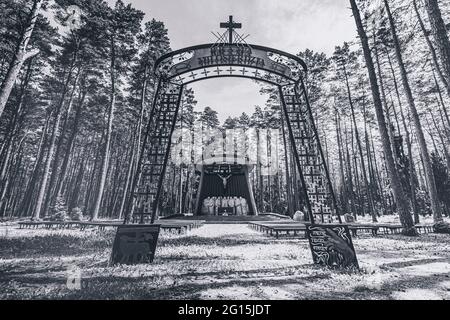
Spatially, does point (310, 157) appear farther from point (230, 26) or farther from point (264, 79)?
point (230, 26)

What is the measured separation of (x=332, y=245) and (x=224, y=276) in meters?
2.75

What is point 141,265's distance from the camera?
5.22 meters

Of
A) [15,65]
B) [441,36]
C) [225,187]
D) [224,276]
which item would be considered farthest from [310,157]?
[225,187]

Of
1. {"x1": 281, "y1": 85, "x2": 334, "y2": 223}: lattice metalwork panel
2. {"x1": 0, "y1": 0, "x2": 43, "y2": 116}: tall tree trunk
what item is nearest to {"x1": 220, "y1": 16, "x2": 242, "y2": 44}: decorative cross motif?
{"x1": 281, "y1": 85, "x2": 334, "y2": 223}: lattice metalwork panel

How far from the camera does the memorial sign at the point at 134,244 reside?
528 centimetres

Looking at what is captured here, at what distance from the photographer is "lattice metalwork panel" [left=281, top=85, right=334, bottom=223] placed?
660cm

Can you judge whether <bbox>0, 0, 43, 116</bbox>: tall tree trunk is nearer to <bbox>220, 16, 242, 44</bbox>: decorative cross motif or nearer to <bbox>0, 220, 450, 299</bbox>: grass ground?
<bbox>0, 220, 450, 299</bbox>: grass ground

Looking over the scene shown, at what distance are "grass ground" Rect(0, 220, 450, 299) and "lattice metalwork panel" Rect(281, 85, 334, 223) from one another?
1.60 metres

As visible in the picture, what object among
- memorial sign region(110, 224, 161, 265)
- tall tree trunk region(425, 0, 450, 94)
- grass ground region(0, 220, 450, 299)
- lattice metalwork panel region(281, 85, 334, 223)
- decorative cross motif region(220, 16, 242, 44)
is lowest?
grass ground region(0, 220, 450, 299)

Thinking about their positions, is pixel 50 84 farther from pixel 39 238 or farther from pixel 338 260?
pixel 338 260
